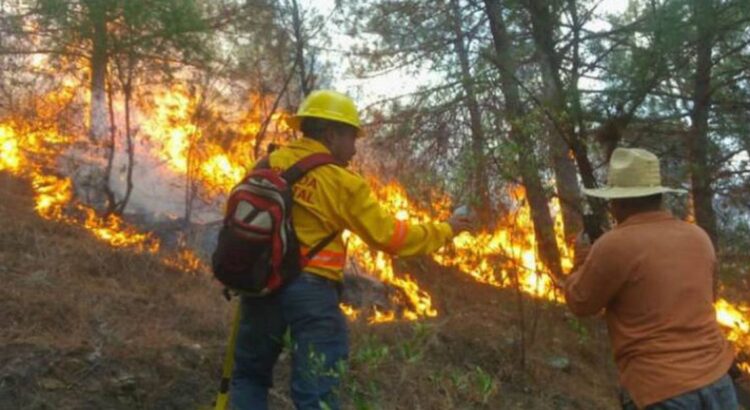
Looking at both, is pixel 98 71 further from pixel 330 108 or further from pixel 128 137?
pixel 330 108

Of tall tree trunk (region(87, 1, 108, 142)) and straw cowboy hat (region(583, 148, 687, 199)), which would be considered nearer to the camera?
straw cowboy hat (region(583, 148, 687, 199))

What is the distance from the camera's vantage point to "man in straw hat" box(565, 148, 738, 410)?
128 inches

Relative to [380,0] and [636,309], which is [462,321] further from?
[380,0]

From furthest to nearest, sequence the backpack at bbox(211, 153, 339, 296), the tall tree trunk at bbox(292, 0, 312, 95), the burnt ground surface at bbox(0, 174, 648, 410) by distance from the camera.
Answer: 1. the tall tree trunk at bbox(292, 0, 312, 95)
2. the burnt ground surface at bbox(0, 174, 648, 410)
3. the backpack at bbox(211, 153, 339, 296)

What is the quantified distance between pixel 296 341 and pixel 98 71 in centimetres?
889

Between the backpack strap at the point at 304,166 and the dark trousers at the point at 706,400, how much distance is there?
73.5 inches

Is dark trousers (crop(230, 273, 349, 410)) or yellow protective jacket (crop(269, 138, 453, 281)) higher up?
yellow protective jacket (crop(269, 138, 453, 281))

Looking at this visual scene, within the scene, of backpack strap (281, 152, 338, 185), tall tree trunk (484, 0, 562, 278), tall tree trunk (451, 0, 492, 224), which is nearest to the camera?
backpack strap (281, 152, 338, 185)

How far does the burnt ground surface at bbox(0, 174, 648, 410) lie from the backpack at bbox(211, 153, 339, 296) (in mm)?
629

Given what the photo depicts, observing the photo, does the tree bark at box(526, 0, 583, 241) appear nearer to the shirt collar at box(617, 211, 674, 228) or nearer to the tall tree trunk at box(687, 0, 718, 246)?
the tall tree trunk at box(687, 0, 718, 246)

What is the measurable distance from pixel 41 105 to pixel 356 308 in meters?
6.19

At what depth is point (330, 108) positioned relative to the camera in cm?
402

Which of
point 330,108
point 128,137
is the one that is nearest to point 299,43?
point 128,137

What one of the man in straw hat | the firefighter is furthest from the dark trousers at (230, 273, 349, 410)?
the man in straw hat
